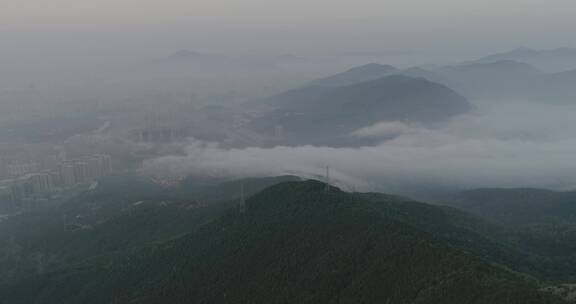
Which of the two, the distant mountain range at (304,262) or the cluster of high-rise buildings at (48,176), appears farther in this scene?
the cluster of high-rise buildings at (48,176)

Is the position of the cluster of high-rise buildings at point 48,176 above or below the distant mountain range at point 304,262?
above

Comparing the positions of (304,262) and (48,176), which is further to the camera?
(48,176)

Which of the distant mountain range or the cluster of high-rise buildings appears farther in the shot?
the cluster of high-rise buildings

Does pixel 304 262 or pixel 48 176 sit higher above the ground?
pixel 48 176

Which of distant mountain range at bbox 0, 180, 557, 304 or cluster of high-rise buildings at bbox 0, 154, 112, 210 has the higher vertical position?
cluster of high-rise buildings at bbox 0, 154, 112, 210

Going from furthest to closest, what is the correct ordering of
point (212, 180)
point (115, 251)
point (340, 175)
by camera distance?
1. point (340, 175)
2. point (212, 180)
3. point (115, 251)

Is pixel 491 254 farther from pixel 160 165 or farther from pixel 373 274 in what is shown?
pixel 160 165

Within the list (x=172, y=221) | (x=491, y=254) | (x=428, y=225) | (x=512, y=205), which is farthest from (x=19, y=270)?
(x=512, y=205)

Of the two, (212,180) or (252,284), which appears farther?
(212,180)
